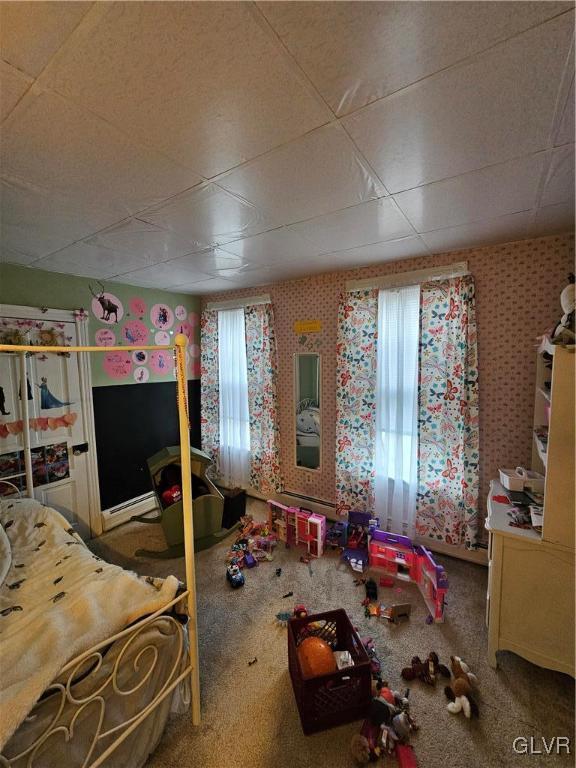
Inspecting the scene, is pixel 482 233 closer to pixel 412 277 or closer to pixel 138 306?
pixel 412 277

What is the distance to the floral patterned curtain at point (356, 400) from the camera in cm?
268

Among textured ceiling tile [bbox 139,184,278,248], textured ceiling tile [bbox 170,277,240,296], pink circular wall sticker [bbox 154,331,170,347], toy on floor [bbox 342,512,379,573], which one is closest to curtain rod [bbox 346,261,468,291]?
textured ceiling tile [bbox 139,184,278,248]

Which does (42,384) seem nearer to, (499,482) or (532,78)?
(532,78)

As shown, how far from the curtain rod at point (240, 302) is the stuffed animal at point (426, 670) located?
3.00 m

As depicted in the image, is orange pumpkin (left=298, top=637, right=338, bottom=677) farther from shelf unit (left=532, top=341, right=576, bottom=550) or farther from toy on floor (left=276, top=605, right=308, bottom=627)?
shelf unit (left=532, top=341, right=576, bottom=550)

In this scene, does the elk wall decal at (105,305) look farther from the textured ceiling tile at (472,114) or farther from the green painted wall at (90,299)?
the textured ceiling tile at (472,114)

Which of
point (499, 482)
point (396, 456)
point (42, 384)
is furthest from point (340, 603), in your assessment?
point (42, 384)

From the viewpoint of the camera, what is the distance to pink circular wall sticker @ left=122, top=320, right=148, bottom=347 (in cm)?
318

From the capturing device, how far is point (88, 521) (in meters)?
2.88

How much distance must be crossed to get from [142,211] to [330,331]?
1.83 meters

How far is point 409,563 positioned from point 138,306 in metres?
3.46

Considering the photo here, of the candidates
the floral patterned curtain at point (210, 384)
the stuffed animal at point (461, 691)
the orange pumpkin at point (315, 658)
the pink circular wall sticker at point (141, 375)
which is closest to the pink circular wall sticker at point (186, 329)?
the floral patterned curtain at point (210, 384)

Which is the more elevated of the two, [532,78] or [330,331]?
[532,78]

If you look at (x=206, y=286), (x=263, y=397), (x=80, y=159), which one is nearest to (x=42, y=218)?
(x=80, y=159)
